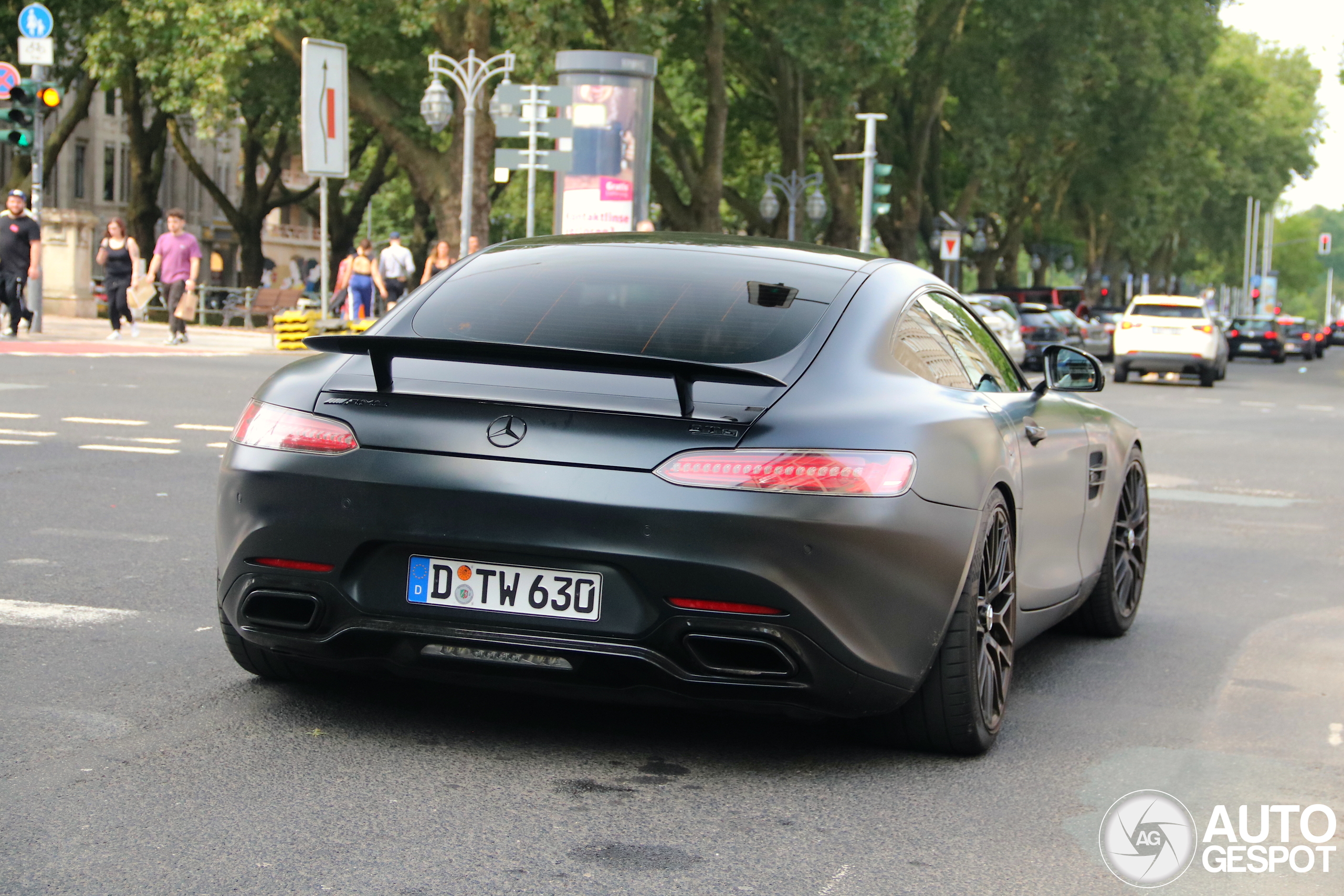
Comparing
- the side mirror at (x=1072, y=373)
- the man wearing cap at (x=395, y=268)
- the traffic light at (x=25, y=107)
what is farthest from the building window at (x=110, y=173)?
the side mirror at (x=1072, y=373)

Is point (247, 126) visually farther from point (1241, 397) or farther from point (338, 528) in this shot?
point (338, 528)

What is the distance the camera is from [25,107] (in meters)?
24.6

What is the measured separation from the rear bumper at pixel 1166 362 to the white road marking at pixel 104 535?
82.4 ft

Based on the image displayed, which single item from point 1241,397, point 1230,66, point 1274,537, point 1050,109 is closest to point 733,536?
point 1274,537

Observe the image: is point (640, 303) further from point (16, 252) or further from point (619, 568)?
point (16, 252)

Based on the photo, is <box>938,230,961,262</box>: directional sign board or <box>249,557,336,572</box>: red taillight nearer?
<box>249,557,336,572</box>: red taillight

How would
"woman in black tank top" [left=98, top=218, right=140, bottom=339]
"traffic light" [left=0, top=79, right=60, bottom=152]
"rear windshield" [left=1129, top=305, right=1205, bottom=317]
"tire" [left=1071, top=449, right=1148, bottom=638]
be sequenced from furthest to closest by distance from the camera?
1. "rear windshield" [left=1129, top=305, right=1205, bottom=317]
2. "traffic light" [left=0, top=79, right=60, bottom=152]
3. "woman in black tank top" [left=98, top=218, right=140, bottom=339]
4. "tire" [left=1071, top=449, right=1148, bottom=638]

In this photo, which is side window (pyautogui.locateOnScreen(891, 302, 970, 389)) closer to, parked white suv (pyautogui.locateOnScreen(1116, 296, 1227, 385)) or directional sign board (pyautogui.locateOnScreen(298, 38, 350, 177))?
directional sign board (pyautogui.locateOnScreen(298, 38, 350, 177))

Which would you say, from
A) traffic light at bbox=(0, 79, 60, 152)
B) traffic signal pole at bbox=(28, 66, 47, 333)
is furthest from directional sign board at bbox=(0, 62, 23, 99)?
traffic signal pole at bbox=(28, 66, 47, 333)

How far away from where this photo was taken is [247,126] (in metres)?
46.8

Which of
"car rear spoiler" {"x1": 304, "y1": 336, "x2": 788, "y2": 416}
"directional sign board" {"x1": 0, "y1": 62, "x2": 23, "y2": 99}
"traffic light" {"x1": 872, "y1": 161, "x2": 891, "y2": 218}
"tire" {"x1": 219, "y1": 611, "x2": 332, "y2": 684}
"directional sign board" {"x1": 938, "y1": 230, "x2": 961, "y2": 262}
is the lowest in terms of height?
"tire" {"x1": 219, "y1": 611, "x2": 332, "y2": 684}

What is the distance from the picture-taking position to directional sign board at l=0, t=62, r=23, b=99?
24.6m

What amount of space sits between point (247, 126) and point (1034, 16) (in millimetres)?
20711

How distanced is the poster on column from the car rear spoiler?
20973 millimetres
